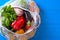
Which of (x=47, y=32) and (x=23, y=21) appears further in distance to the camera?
(x=47, y=32)

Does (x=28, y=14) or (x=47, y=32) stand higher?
(x=28, y=14)

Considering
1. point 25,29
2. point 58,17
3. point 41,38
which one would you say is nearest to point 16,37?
point 25,29

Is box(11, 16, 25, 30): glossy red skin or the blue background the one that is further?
the blue background

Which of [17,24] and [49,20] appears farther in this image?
[49,20]

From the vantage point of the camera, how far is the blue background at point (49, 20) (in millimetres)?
949

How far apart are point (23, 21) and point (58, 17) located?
26 cm

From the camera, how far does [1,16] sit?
2.81ft

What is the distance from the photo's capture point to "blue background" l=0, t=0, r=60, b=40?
949 millimetres

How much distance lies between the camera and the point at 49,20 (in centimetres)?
98

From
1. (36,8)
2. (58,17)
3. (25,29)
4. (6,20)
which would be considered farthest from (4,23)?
(58,17)

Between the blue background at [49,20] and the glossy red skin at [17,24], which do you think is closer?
the glossy red skin at [17,24]

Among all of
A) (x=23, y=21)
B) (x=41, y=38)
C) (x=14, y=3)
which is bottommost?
(x=41, y=38)

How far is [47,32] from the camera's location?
96 cm

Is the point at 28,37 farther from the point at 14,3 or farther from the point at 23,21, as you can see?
the point at 14,3
